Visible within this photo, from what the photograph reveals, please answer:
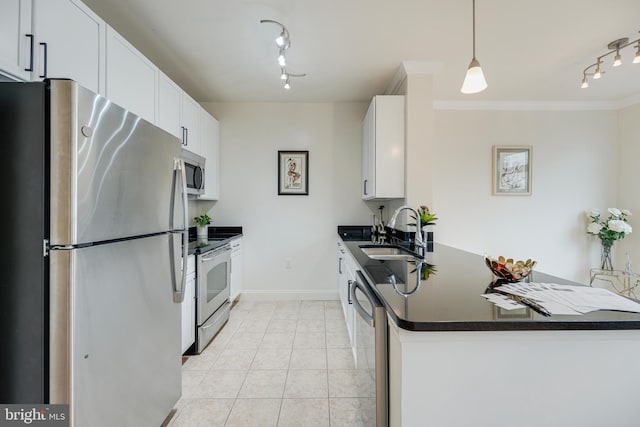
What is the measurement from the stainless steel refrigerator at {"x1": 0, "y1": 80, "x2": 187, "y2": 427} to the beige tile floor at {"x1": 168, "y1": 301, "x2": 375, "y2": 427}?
71 cm

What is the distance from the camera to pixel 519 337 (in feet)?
2.91

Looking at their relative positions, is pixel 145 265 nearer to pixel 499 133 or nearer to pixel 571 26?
pixel 571 26

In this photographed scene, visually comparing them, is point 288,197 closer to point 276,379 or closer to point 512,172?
point 276,379

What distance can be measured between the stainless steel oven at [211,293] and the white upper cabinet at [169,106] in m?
1.18

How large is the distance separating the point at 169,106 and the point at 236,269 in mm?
1998

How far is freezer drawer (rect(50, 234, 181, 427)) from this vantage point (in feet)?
3.19

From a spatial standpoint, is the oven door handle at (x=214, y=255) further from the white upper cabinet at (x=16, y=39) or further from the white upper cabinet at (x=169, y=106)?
the white upper cabinet at (x=16, y=39)

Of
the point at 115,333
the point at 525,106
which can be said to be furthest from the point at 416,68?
the point at 115,333

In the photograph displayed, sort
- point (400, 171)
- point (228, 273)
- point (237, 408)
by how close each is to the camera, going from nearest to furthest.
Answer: point (237, 408), point (400, 171), point (228, 273)

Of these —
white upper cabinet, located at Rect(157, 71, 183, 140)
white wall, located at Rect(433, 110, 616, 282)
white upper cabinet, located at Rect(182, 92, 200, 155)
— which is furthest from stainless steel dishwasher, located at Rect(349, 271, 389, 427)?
white wall, located at Rect(433, 110, 616, 282)

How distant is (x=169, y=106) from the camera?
246 centimetres

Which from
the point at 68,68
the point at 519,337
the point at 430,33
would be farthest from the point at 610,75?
the point at 68,68

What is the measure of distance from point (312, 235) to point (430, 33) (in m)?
2.57

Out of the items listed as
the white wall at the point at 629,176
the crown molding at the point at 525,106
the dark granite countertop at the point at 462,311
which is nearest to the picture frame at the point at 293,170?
the crown molding at the point at 525,106
